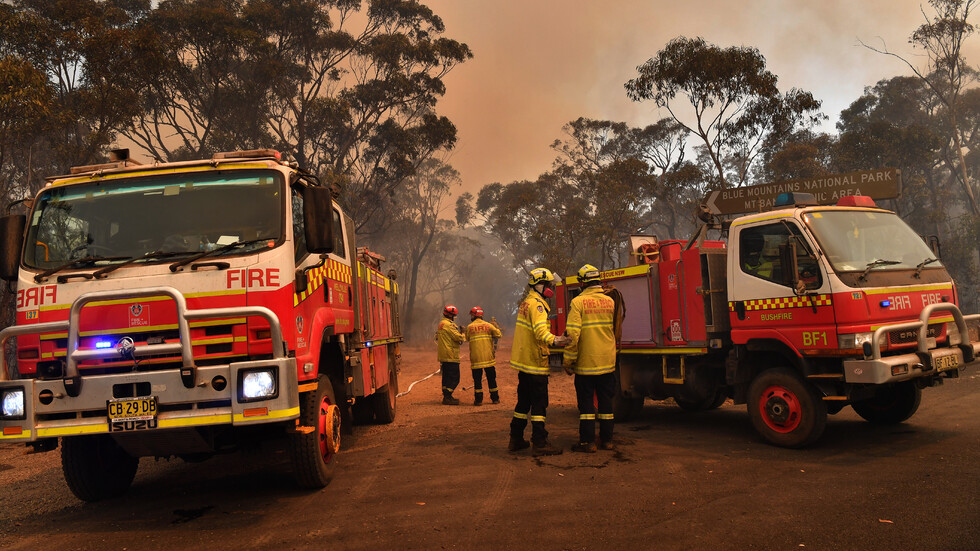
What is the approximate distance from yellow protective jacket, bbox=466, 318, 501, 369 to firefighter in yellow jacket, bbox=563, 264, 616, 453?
15.4 feet

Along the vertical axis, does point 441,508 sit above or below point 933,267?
below

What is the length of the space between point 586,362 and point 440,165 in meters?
41.7

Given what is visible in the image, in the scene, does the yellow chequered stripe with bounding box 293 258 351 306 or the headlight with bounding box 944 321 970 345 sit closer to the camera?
the yellow chequered stripe with bounding box 293 258 351 306

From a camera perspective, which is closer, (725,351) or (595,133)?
(725,351)

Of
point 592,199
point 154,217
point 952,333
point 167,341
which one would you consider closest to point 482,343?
point 952,333

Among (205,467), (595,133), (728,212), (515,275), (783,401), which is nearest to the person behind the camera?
(783,401)

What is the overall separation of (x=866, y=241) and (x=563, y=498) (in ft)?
14.2

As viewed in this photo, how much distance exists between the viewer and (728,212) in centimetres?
866

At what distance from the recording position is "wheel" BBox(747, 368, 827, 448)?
657 cm

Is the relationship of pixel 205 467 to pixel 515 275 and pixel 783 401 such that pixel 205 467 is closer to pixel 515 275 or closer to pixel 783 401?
pixel 783 401

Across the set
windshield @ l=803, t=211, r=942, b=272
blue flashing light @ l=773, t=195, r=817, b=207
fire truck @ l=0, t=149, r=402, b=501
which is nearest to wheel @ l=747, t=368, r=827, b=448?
windshield @ l=803, t=211, r=942, b=272

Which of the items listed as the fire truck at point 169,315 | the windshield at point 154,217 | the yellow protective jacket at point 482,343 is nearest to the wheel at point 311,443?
the fire truck at point 169,315

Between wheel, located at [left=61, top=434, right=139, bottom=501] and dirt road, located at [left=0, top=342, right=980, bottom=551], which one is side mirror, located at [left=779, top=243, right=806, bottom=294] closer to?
dirt road, located at [left=0, top=342, right=980, bottom=551]

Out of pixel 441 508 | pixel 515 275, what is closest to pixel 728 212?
pixel 441 508
